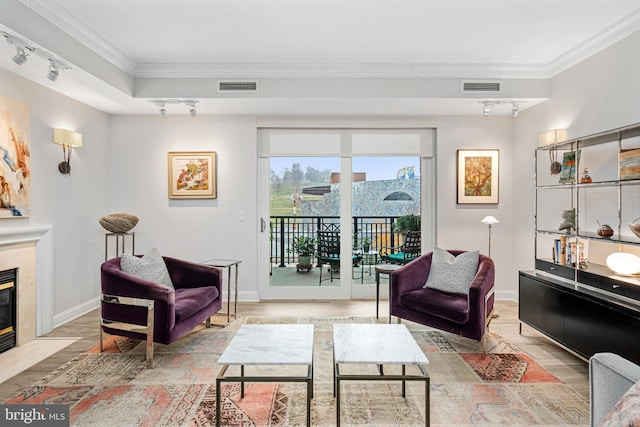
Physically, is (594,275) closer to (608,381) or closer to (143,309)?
(608,381)

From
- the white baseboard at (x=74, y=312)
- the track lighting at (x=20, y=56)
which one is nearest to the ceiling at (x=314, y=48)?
the track lighting at (x=20, y=56)

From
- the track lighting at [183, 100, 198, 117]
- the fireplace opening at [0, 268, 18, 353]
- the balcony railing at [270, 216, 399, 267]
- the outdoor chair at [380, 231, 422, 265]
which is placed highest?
the track lighting at [183, 100, 198, 117]

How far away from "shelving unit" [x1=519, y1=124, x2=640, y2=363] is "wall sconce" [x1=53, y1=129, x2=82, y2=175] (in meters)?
4.91

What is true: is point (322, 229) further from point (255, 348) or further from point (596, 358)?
point (596, 358)

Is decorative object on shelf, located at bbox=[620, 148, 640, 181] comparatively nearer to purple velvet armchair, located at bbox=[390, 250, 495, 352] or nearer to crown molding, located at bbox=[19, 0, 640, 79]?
purple velvet armchair, located at bbox=[390, 250, 495, 352]

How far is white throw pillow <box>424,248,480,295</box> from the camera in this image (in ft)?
12.0

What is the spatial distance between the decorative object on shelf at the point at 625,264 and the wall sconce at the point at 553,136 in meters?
1.48

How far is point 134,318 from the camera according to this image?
3.12 meters

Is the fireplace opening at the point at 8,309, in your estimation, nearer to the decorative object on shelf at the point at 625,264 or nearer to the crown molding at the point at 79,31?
the crown molding at the point at 79,31

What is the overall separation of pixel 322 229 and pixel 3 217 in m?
3.46

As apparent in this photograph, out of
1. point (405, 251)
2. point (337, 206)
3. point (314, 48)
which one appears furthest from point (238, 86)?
point (405, 251)

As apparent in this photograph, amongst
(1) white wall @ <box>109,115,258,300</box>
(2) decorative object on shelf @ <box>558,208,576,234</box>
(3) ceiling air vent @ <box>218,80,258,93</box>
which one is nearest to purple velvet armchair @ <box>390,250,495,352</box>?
(2) decorative object on shelf @ <box>558,208,576,234</box>

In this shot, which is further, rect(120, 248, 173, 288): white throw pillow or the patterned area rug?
rect(120, 248, 173, 288): white throw pillow

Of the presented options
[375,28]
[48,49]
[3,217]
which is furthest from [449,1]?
[3,217]
